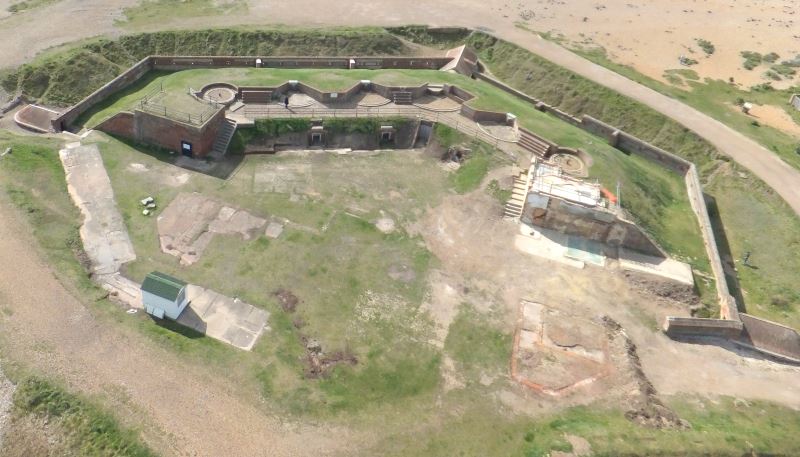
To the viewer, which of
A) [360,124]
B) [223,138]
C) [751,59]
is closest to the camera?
[223,138]

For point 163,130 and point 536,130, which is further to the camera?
→ point 536,130

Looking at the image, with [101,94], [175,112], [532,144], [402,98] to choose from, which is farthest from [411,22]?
[101,94]

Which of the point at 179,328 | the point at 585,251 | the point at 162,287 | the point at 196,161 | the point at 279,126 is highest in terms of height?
the point at 279,126

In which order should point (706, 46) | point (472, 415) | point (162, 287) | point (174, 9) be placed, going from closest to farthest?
point (472, 415)
point (162, 287)
point (174, 9)
point (706, 46)

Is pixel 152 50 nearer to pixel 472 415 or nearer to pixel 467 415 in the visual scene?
pixel 467 415

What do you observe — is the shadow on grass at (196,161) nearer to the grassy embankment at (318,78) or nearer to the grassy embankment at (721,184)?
the grassy embankment at (318,78)

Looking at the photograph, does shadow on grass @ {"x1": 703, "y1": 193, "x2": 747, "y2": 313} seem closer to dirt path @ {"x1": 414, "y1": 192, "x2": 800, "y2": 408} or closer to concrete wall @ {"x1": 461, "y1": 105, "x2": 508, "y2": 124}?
dirt path @ {"x1": 414, "y1": 192, "x2": 800, "y2": 408}

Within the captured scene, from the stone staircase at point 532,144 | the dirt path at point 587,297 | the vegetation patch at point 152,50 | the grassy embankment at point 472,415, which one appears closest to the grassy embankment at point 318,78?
the vegetation patch at point 152,50

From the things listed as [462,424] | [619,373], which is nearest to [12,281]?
[462,424]
